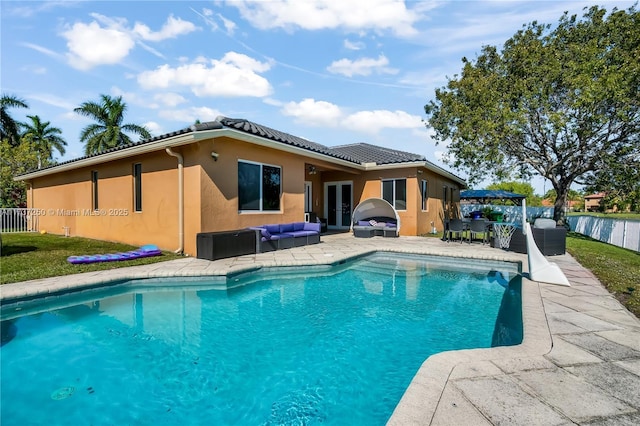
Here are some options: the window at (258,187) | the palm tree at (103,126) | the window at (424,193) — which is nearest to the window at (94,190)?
the window at (258,187)

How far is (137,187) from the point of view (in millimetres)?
10492

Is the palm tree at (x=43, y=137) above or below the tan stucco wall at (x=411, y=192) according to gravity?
above

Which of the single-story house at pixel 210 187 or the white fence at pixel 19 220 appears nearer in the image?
the single-story house at pixel 210 187

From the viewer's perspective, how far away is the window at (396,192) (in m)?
14.7

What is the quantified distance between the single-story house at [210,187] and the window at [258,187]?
33mm

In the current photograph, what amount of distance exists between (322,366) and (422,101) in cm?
2049

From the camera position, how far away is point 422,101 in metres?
20.7

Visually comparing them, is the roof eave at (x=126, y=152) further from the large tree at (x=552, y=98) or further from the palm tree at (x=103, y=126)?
the palm tree at (x=103, y=126)

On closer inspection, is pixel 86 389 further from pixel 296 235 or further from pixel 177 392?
pixel 296 235

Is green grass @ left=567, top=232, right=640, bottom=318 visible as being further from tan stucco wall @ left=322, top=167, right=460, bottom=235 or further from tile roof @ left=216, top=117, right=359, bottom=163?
tile roof @ left=216, top=117, right=359, bottom=163

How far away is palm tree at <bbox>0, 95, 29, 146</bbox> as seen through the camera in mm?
24188

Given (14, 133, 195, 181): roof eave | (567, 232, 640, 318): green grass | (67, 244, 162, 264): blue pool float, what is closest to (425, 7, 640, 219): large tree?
(567, 232, 640, 318): green grass

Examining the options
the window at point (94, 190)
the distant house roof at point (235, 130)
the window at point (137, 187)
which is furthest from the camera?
the window at point (94, 190)

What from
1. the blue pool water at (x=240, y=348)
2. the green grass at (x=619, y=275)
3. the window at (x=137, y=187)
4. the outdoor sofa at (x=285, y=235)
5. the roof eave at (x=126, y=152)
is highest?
the roof eave at (x=126, y=152)
